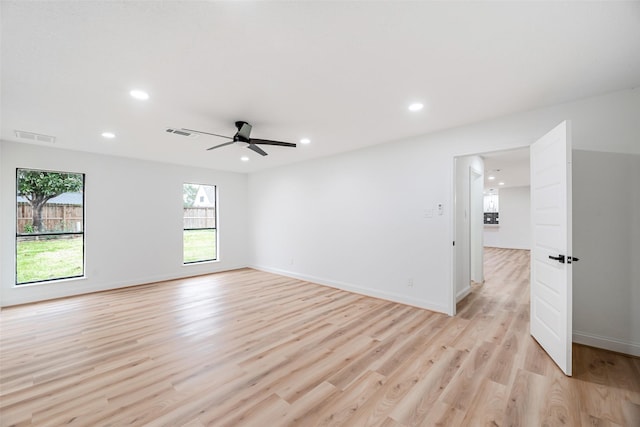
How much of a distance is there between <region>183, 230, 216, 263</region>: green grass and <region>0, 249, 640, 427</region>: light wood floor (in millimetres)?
2368

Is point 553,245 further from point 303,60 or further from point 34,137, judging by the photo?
point 34,137

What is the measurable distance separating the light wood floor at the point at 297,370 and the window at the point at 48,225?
77 cm

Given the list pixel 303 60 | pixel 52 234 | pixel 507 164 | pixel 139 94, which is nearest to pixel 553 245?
pixel 303 60

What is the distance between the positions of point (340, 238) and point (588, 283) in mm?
3372

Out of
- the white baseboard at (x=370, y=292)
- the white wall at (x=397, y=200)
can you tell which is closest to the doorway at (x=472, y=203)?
the white wall at (x=397, y=200)

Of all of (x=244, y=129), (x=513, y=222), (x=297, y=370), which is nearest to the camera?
(x=297, y=370)

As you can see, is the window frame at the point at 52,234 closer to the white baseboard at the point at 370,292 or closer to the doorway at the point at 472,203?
the white baseboard at the point at 370,292

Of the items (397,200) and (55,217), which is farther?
(55,217)

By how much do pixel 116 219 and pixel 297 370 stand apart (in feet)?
16.1

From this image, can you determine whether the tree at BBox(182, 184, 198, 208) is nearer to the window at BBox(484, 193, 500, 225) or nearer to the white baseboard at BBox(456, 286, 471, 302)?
the white baseboard at BBox(456, 286, 471, 302)

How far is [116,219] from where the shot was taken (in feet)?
17.1

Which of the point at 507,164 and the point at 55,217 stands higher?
the point at 507,164

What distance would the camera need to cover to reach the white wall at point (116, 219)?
4230 mm

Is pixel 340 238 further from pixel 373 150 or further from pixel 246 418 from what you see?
pixel 246 418
